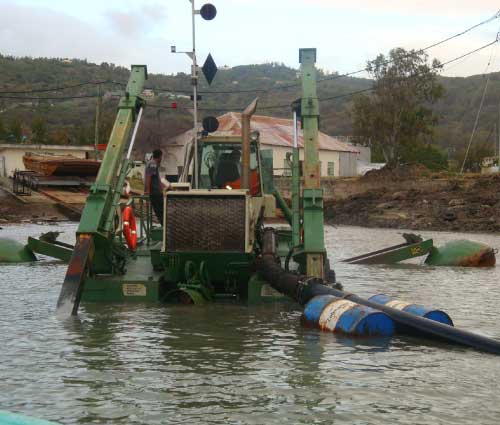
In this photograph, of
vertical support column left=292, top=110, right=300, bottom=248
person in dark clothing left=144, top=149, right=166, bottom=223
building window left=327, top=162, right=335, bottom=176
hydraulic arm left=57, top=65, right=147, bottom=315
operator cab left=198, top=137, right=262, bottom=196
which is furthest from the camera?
building window left=327, top=162, right=335, bottom=176

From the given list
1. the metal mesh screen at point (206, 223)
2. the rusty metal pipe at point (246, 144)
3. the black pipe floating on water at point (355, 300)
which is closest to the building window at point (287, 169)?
the rusty metal pipe at point (246, 144)

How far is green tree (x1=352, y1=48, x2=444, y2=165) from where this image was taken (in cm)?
6081

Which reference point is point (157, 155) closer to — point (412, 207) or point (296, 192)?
point (296, 192)

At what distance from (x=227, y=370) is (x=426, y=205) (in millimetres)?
32381

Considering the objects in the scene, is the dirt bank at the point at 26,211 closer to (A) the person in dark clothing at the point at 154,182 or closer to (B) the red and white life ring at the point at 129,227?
(B) the red and white life ring at the point at 129,227

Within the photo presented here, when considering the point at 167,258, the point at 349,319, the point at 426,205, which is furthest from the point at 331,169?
the point at 349,319

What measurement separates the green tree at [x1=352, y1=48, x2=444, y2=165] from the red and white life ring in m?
47.6

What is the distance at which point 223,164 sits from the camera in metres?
14.4

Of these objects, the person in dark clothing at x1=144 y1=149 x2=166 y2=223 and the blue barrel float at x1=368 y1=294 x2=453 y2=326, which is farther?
the person in dark clothing at x1=144 y1=149 x2=166 y2=223

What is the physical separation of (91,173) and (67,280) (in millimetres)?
32400

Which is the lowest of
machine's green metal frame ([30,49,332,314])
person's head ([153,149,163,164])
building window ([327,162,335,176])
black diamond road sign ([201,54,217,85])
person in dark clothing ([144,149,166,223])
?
machine's green metal frame ([30,49,332,314])

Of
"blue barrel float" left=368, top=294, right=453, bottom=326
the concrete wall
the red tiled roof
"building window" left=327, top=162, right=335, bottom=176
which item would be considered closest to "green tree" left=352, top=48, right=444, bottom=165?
the red tiled roof

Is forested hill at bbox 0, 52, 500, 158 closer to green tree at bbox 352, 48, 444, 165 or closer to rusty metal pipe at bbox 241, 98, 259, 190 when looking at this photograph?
green tree at bbox 352, 48, 444, 165

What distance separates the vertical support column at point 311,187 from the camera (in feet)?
40.1
